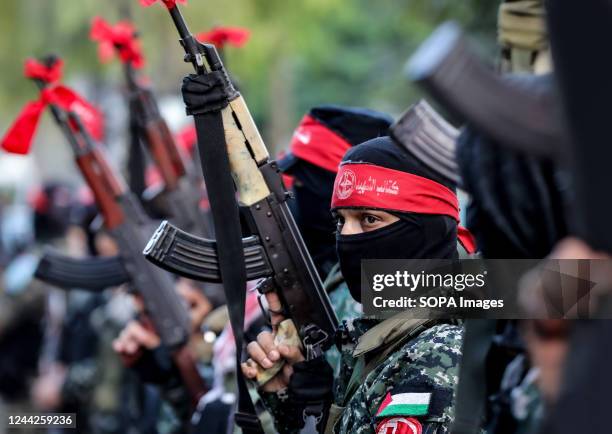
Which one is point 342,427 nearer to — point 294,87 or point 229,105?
point 229,105

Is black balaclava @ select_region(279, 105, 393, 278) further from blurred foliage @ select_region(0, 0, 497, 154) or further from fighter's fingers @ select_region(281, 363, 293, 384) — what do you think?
blurred foliage @ select_region(0, 0, 497, 154)

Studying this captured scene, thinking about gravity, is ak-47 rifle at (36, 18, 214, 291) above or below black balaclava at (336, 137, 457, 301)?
above

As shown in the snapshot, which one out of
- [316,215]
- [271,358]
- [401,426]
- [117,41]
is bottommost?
[401,426]

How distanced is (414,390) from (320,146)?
6.51 feet

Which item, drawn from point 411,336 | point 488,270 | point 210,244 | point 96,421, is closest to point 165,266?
point 210,244

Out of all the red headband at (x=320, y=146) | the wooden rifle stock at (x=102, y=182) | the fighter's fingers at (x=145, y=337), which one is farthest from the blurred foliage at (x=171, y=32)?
the red headband at (x=320, y=146)

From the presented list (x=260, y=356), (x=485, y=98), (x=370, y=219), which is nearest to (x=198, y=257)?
(x=260, y=356)

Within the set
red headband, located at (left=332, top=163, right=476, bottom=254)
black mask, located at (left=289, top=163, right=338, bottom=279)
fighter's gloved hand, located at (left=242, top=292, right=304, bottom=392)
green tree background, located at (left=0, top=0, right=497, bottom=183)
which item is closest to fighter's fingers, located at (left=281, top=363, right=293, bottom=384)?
fighter's gloved hand, located at (left=242, top=292, right=304, bottom=392)

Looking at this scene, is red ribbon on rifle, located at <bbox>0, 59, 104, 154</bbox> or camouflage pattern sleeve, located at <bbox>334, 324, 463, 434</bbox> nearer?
camouflage pattern sleeve, located at <bbox>334, 324, 463, 434</bbox>

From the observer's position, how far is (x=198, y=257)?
3.70 m

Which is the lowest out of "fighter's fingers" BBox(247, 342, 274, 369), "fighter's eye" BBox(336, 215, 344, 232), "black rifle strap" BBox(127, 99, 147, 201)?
"fighter's fingers" BBox(247, 342, 274, 369)

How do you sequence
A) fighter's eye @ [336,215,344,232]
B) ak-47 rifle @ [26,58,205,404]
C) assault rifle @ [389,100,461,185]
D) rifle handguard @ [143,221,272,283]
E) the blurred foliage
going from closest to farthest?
assault rifle @ [389,100,461,185] → fighter's eye @ [336,215,344,232] → rifle handguard @ [143,221,272,283] → ak-47 rifle @ [26,58,205,404] → the blurred foliage

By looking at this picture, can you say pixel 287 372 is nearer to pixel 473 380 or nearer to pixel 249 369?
pixel 249 369

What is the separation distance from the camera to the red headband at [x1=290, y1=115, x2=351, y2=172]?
4699 millimetres
